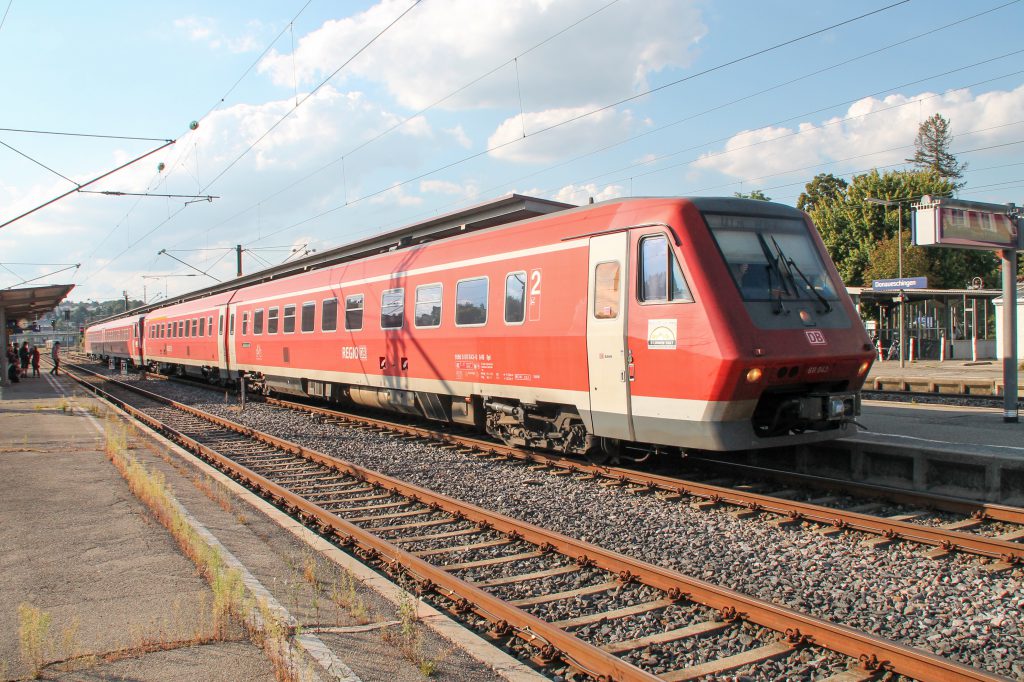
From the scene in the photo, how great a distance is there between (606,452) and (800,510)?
290cm

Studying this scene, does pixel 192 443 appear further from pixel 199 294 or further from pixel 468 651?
pixel 199 294

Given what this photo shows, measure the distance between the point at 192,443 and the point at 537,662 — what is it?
1070 cm

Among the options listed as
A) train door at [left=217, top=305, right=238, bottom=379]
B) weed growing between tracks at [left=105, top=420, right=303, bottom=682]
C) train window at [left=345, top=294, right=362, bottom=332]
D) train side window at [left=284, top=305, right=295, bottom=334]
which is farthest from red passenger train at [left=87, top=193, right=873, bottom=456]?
train door at [left=217, top=305, right=238, bottom=379]

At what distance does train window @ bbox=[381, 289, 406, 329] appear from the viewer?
13.6 metres

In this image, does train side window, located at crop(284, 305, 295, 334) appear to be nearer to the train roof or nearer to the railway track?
the train roof

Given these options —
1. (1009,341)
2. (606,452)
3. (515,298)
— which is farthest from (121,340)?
(1009,341)

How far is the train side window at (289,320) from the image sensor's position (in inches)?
738

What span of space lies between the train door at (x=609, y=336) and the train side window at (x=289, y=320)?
11.2 meters

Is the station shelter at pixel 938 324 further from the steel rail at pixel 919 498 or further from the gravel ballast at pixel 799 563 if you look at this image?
the gravel ballast at pixel 799 563

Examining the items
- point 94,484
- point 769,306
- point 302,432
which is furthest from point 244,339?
point 769,306

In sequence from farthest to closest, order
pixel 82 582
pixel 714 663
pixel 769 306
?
1. pixel 769 306
2. pixel 82 582
3. pixel 714 663

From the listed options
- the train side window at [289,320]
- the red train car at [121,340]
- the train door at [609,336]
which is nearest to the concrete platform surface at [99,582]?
the train door at [609,336]

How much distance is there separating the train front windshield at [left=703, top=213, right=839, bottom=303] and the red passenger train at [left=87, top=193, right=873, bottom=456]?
16mm

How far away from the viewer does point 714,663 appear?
4.42 metres
